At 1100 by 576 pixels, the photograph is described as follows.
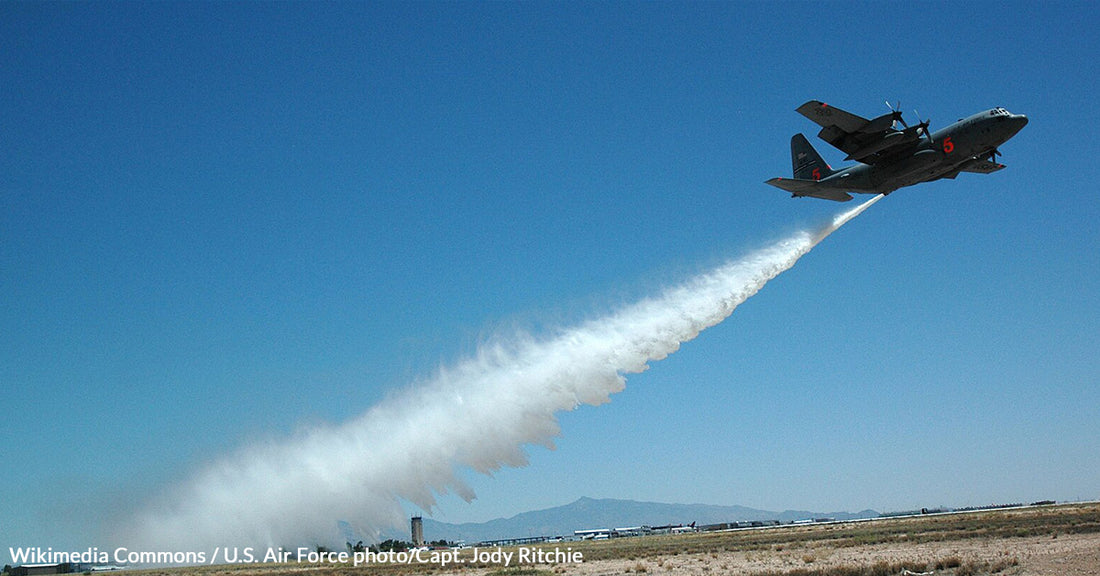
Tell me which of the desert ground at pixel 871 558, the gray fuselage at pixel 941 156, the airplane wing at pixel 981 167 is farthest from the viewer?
the airplane wing at pixel 981 167

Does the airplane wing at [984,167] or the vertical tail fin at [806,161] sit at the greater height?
the vertical tail fin at [806,161]

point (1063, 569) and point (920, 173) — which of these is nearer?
point (1063, 569)

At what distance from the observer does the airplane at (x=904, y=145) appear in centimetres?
3688

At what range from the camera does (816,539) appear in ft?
186

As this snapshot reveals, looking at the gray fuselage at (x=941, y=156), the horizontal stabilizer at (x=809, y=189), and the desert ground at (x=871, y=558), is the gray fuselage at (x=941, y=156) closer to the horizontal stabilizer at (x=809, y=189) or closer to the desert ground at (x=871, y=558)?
the horizontal stabilizer at (x=809, y=189)

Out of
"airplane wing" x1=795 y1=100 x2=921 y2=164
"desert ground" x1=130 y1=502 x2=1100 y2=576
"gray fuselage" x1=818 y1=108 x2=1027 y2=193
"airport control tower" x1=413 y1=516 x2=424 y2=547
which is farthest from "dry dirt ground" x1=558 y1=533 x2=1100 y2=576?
"airport control tower" x1=413 y1=516 x2=424 y2=547

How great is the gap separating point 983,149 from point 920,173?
9.29ft

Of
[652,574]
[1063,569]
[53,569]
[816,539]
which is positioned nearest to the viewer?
[1063,569]

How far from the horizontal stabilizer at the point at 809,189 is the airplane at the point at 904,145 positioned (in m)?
0.83

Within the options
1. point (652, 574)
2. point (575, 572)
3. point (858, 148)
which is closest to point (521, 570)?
point (575, 572)

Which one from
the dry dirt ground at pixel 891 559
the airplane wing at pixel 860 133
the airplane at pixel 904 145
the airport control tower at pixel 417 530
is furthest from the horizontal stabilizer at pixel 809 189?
the airport control tower at pixel 417 530

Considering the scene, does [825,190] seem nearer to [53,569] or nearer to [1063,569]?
[1063,569]

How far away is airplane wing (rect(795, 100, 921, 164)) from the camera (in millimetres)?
38406

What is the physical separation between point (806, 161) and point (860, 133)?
345 inches
